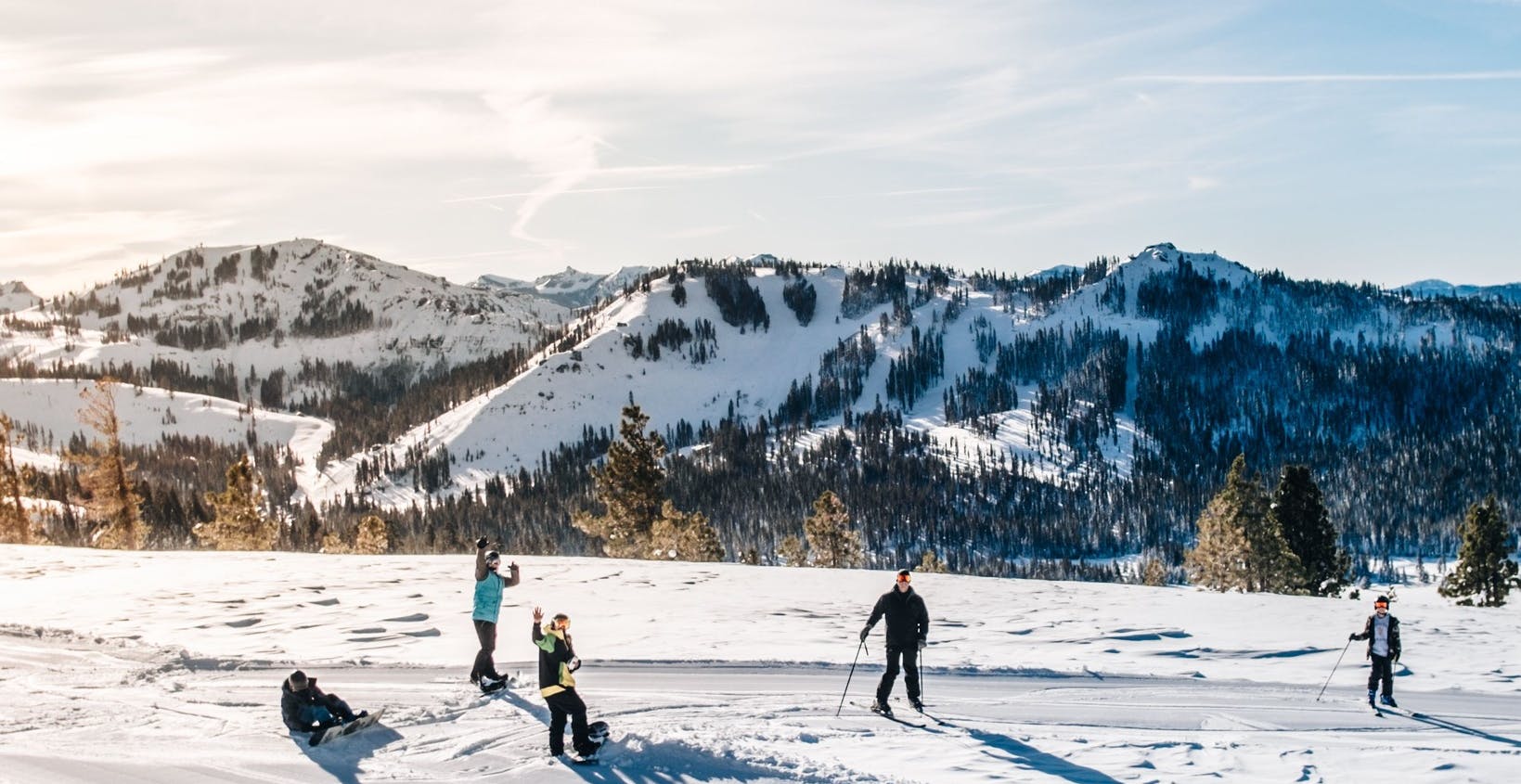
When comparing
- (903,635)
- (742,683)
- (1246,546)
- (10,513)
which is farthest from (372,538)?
(903,635)

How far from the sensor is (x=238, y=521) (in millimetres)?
59188

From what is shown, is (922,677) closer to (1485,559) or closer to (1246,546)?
(1246,546)

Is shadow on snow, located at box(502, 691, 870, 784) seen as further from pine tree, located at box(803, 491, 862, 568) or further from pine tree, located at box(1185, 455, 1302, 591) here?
pine tree, located at box(803, 491, 862, 568)

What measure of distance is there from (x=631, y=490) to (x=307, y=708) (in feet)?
137

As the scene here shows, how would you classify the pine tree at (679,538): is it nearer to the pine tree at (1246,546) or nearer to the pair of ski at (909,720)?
the pine tree at (1246,546)

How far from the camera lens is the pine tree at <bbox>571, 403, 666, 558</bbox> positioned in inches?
2186

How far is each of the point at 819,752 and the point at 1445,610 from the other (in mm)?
22801

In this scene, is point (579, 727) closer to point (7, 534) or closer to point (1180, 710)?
point (1180, 710)

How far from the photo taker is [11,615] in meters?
24.0

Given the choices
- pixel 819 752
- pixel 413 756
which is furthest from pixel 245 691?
pixel 819 752

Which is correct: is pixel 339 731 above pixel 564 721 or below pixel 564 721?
below

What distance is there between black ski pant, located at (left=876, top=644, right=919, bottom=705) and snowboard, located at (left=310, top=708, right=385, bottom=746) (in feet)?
26.6

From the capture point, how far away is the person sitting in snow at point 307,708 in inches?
567

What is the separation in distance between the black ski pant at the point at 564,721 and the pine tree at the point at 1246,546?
145 ft
